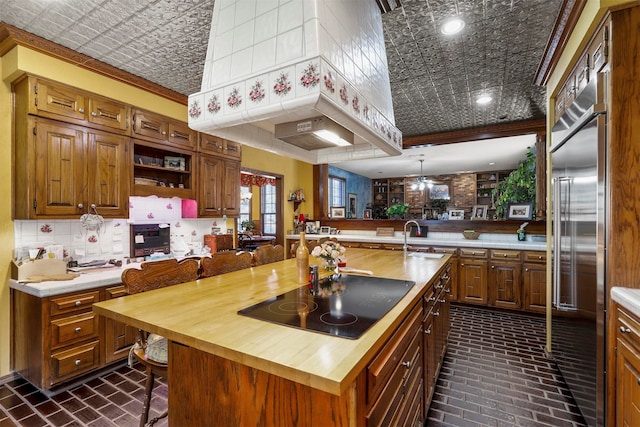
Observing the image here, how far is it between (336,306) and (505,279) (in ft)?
11.6

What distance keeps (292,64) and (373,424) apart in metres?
1.46

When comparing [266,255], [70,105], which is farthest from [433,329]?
[70,105]

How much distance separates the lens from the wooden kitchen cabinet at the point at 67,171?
233 cm

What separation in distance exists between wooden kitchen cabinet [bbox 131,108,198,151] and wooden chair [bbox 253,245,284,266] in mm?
1563

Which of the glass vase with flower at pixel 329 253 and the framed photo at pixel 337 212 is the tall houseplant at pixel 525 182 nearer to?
the framed photo at pixel 337 212

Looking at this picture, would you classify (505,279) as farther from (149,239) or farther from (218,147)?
(149,239)

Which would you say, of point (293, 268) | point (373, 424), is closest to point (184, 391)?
point (373, 424)

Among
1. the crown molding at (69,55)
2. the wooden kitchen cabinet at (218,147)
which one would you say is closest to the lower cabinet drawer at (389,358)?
the wooden kitchen cabinet at (218,147)

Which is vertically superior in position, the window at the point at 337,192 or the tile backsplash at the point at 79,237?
the window at the point at 337,192

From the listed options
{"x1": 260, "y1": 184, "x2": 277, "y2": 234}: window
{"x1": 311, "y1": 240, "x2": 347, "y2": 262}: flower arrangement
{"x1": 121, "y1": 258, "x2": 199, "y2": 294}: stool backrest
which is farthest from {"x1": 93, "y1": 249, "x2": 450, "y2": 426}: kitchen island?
{"x1": 260, "y1": 184, "x2": 277, "y2": 234}: window

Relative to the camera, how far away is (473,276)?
4.14 m

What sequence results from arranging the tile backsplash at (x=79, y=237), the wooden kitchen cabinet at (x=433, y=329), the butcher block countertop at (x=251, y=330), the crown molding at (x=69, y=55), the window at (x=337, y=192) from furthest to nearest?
the window at (x=337, y=192), the tile backsplash at (x=79, y=237), the crown molding at (x=69, y=55), the wooden kitchen cabinet at (x=433, y=329), the butcher block countertop at (x=251, y=330)

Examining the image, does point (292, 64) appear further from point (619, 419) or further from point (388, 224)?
point (388, 224)

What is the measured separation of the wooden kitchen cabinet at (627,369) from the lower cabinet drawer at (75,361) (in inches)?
133
